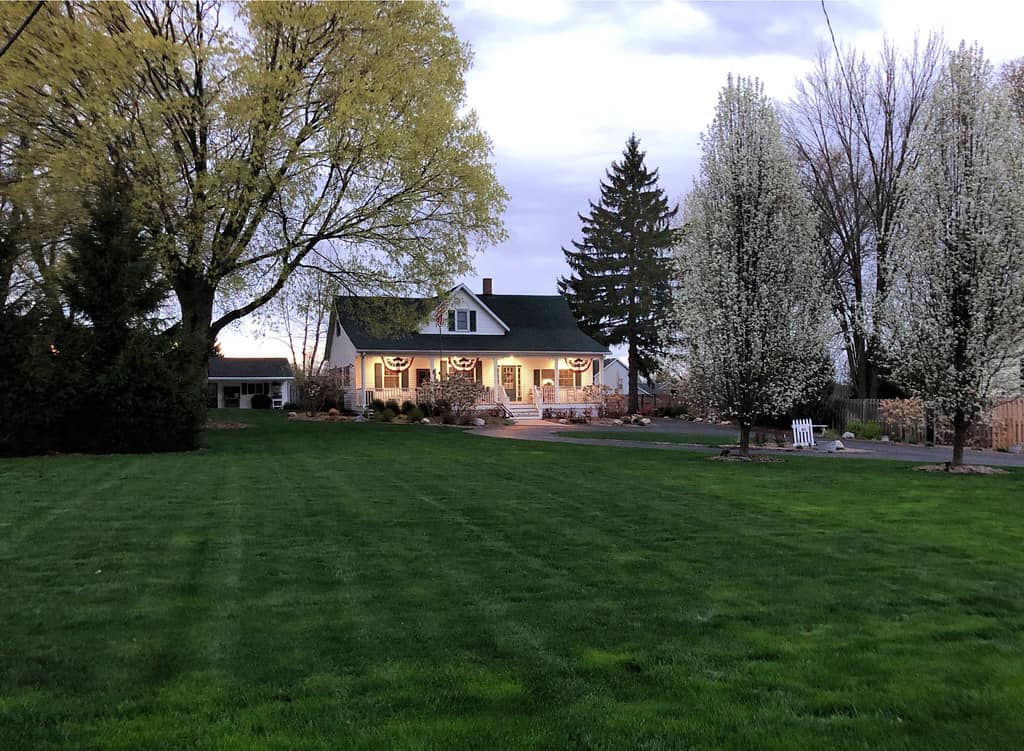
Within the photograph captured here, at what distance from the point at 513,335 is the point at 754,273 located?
21.1 m

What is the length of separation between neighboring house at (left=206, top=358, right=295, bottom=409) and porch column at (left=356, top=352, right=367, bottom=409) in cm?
2232

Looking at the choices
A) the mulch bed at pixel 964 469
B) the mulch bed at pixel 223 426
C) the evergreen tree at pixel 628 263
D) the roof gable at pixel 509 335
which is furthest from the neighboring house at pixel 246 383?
the mulch bed at pixel 964 469

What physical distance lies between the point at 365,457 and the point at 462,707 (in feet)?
40.0

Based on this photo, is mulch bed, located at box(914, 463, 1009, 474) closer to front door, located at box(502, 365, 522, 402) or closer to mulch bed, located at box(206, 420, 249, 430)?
mulch bed, located at box(206, 420, 249, 430)

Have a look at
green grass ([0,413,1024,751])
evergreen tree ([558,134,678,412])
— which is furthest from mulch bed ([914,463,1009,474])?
evergreen tree ([558,134,678,412])

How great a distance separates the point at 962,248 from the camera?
13398mm

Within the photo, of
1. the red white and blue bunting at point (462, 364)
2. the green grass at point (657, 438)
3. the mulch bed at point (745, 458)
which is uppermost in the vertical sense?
the red white and blue bunting at point (462, 364)

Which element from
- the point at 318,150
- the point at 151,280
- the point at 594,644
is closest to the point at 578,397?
the point at 318,150

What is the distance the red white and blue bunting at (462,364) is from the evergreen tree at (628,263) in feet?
38.2

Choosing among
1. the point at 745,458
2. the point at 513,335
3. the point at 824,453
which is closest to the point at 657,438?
the point at 824,453

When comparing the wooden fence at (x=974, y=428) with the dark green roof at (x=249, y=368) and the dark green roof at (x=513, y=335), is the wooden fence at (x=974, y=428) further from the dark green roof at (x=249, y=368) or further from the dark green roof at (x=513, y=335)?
the dark green roof at (x=249, y=368)

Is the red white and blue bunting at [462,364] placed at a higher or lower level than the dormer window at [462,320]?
lower

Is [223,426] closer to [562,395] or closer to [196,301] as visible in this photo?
[196,301]

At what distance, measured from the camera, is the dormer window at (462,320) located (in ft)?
113
